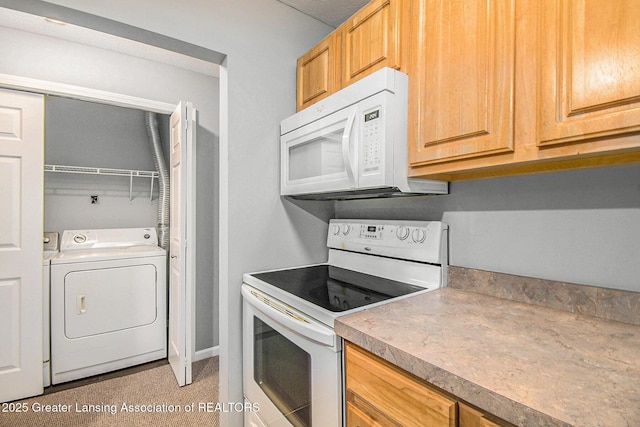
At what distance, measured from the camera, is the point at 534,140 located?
2.77 feet

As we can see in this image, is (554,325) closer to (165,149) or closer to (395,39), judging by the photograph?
(395,39)

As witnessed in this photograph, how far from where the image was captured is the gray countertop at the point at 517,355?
1.79 feet

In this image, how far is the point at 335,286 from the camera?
1.40 m

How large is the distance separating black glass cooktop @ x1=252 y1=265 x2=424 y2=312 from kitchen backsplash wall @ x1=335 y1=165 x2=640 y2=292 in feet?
1.15

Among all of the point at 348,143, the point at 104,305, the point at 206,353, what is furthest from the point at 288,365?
the point at 104,305

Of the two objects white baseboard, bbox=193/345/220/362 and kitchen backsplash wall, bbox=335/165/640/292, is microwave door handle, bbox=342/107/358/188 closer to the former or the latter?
kitchen backsplash wall, bbox=335/165/640/292

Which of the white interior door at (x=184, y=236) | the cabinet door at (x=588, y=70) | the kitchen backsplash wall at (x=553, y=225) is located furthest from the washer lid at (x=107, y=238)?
the cabinet door at (x=588, y=70)

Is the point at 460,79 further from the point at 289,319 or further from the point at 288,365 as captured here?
the point at 288,365

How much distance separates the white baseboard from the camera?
2.64 meters

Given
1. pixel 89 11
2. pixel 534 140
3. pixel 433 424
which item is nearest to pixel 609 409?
pixel 433 424

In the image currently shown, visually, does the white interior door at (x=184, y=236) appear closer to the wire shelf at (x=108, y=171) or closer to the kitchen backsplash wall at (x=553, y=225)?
the wire shelf at (x=108, y=171)

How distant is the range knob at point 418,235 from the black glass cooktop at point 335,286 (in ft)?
0.70

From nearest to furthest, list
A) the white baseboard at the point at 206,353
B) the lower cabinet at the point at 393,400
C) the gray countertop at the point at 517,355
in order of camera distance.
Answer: the gray countertop at the point at 517,355, the lower cabinet at the point at 393,400, the white baseboard at the point at 206,353

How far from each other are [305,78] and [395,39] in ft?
2.12
